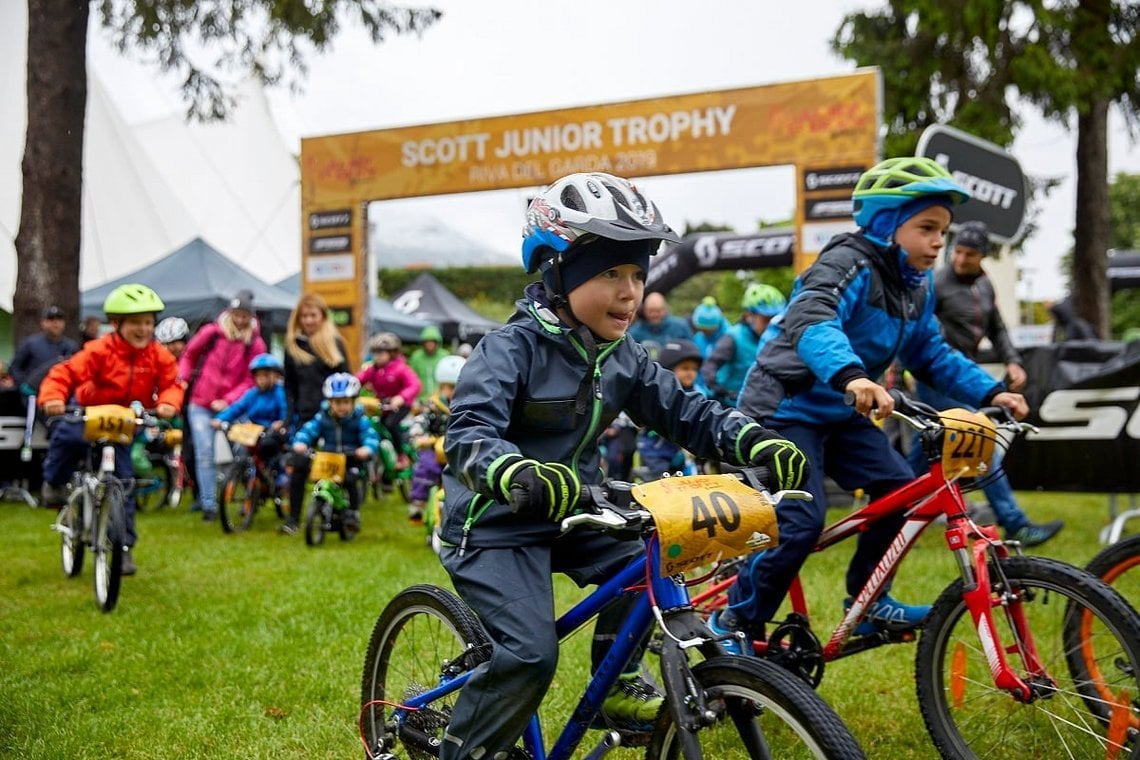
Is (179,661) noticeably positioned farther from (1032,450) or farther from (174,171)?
(174,171)

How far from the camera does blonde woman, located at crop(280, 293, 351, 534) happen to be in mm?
9547

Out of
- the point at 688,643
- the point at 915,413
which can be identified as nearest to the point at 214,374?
the point at 915,413

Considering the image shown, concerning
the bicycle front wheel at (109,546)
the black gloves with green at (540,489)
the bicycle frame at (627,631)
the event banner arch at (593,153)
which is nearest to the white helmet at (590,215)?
the black gloves with green at (540,489)

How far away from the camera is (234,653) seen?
16.8 feet

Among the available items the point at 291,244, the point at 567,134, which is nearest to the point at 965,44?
the point at 567,134

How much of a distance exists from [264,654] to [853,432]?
117 inches

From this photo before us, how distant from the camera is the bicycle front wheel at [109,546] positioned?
5.95 metres

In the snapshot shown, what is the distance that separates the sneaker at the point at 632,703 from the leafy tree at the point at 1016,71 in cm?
1377

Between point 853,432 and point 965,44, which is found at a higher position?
point 965,44

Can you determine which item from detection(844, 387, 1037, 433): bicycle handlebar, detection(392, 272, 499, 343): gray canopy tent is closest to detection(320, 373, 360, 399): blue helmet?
detection(844, 387, 1037, 433): bicycle handlebar

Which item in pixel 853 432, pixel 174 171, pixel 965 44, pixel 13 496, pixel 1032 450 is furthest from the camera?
pixel 174 171

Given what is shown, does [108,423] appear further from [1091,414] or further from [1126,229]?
[1126,229]

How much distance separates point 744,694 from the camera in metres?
2.27

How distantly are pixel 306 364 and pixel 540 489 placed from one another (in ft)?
25.4
